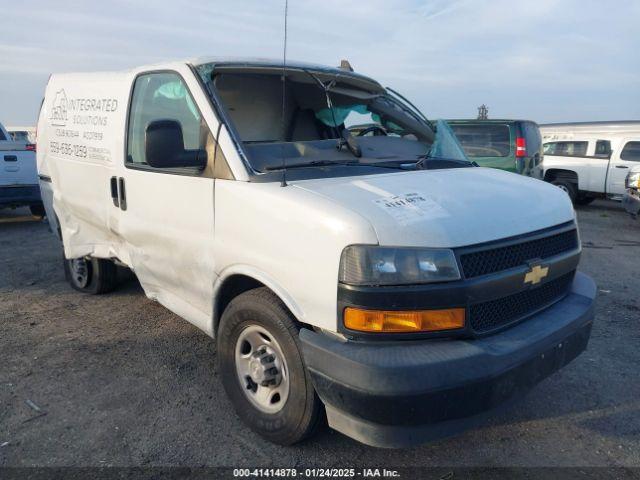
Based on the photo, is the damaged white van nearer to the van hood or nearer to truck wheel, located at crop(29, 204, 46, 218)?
the van hood

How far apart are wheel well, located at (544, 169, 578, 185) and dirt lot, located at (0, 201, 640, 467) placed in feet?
30.4

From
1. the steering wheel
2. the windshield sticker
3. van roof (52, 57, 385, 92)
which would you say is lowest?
the windshield sticker

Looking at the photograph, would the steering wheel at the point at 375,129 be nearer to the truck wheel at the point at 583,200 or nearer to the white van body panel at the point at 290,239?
the white van body panel at the point at 290,239

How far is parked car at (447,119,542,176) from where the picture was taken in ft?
32.6

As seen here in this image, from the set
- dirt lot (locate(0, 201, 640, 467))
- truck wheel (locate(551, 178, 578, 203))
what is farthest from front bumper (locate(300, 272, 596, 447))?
truck wheel (locate(551, 178, 578, 203))

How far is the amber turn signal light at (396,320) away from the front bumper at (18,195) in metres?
9.15

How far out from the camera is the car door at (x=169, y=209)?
3.25 m

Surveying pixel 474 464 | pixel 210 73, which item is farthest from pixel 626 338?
pixel 210 73

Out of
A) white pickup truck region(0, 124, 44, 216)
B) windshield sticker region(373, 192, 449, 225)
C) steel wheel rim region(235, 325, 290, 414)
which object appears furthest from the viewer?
white pickup truck region(0, 124, 44, 216)

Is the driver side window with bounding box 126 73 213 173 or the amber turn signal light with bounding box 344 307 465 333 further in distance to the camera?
the driver side window with bounding box 126 73 213 173

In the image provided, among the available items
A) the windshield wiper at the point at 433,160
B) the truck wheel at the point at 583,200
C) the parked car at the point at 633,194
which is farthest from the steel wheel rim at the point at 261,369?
the truck wheel at the point at 583,200

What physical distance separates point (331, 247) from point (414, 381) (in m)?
0.68

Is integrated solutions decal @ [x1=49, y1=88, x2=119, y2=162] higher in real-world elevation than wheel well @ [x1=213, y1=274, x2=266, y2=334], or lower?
higher

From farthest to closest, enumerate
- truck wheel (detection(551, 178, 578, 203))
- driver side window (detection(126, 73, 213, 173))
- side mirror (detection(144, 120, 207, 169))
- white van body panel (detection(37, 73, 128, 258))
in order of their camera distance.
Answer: truck wheel (detection(551, 178, 578, 203)), white van body panel (detection(37, 73, 128, 258)), driver side window (detection(126, 73, 213, 173)), side mirror (detection(144, 120, 207, 169))
